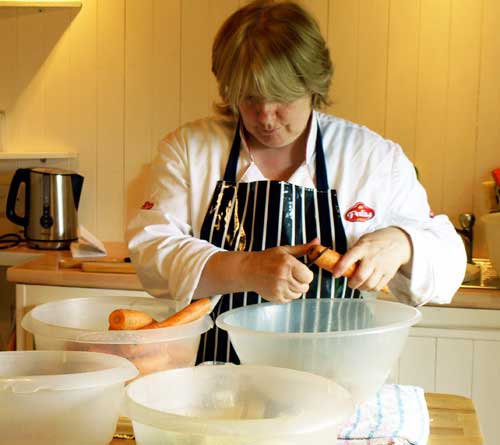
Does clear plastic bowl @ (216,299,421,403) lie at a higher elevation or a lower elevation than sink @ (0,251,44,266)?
higher

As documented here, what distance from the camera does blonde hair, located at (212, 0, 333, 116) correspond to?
4.11ft

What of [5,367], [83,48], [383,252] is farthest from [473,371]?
[83,48]

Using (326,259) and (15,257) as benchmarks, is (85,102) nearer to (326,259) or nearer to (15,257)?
(15,257)

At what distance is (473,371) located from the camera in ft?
6.72

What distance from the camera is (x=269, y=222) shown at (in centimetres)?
137

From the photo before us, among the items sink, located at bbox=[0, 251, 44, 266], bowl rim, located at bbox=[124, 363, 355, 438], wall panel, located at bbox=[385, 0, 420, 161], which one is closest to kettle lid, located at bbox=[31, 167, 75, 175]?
sink, located at bbox=[0, 251, 44, 266]

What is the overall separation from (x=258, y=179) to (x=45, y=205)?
4.37 ft

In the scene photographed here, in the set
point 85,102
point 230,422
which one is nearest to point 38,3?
point 85,102

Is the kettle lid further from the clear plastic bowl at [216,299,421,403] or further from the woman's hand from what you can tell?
the clear plastic bowl at [216,299,421,403]

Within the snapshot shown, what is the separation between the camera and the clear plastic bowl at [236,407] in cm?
66

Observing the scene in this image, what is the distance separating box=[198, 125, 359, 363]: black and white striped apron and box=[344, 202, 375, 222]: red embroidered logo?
22 millimetres

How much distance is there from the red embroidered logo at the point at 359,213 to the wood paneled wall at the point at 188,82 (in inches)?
46.2

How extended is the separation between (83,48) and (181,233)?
1.54 m

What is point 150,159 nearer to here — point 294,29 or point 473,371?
point 473,371
